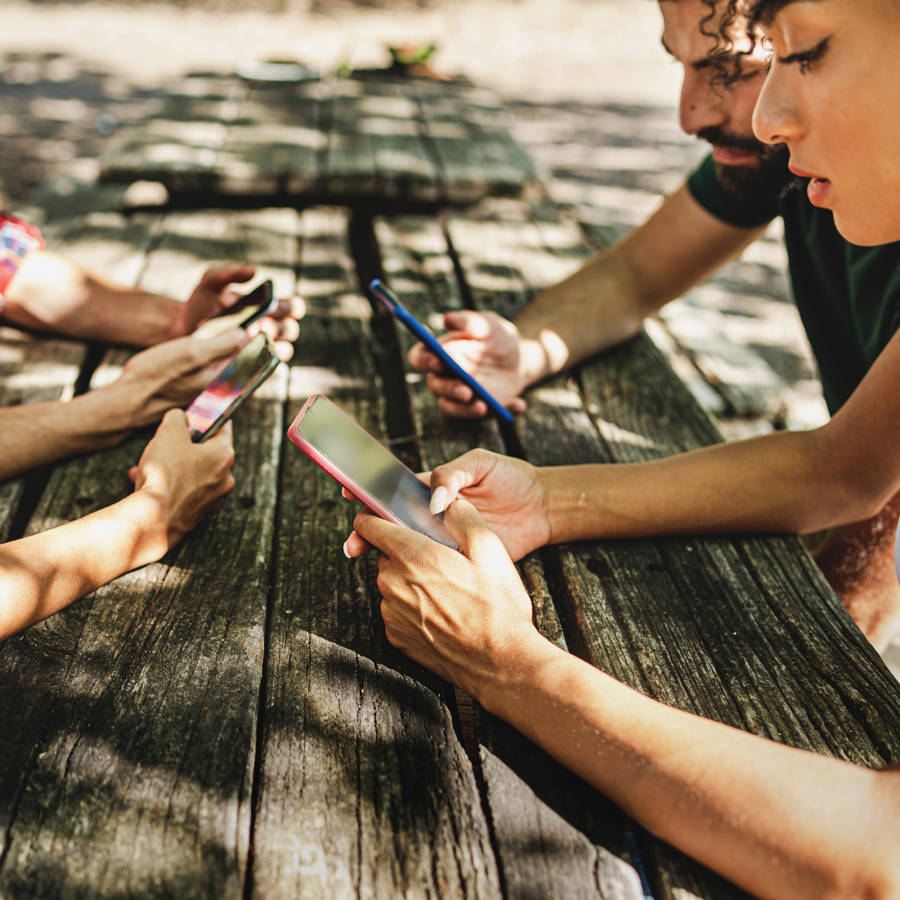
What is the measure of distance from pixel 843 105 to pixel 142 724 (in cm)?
140

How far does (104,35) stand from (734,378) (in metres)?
10.2

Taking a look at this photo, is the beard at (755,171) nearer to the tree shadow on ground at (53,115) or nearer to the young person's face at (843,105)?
the young person's face at (843,105)

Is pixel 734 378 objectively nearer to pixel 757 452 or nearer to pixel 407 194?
pixel 757 452

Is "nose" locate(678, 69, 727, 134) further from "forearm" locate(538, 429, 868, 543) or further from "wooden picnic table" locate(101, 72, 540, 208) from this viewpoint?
"wooden picnic table" locate(101, 72, 540, 208)

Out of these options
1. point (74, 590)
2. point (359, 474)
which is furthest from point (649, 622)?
point (74, 590)

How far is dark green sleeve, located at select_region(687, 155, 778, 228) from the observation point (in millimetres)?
2303

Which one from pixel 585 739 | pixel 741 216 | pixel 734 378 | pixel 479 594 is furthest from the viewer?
pixel 734 378

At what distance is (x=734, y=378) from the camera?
8.96 ft

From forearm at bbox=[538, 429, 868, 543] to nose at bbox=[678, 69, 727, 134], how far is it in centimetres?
88

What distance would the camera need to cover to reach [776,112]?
4.58ft

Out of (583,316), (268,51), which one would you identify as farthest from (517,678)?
(268,51)

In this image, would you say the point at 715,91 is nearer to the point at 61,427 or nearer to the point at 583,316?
the point at 583,316

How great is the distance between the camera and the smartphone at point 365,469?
140 centimetres

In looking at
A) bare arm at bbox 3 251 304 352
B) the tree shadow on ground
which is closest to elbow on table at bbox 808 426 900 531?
bare arm at bbox 3 251 304 352
